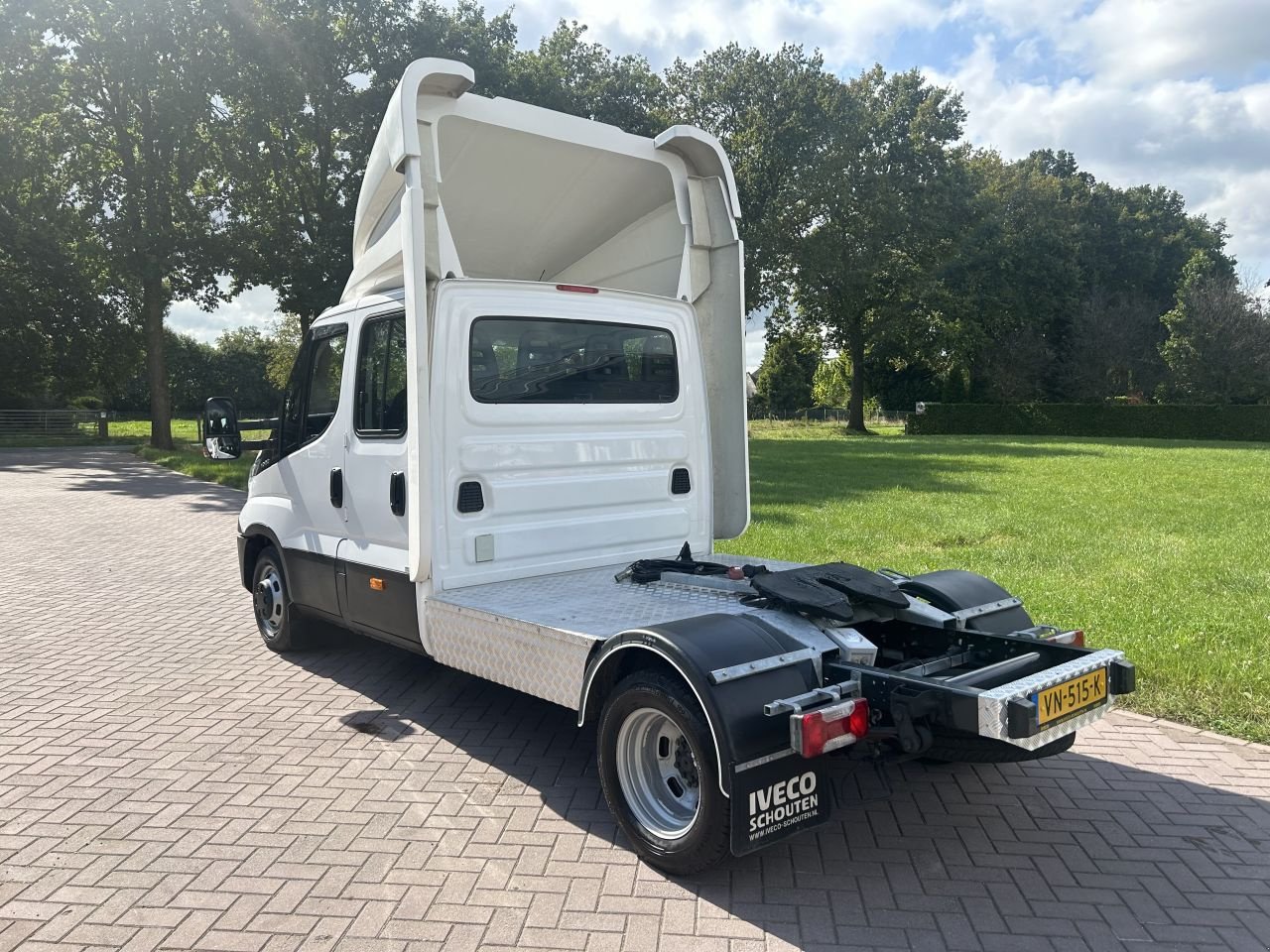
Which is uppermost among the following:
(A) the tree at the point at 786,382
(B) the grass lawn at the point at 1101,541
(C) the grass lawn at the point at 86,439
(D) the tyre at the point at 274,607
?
(A) the tree at the point at 786,382

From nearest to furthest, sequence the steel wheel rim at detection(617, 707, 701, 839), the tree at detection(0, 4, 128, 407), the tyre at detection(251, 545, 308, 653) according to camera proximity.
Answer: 1. the steel wheel rim at detection(617, 707, 701, 839)
2. the tyre at detection(251, 545, 308, 653)
3. the tree at detection(0, 4, 128, 407)

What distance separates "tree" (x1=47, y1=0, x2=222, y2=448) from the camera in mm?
22891

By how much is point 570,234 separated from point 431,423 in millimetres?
1947

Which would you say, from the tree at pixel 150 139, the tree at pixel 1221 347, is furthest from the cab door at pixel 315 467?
the tree at pixel 1221 347

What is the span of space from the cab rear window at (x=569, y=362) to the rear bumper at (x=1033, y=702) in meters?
2.81

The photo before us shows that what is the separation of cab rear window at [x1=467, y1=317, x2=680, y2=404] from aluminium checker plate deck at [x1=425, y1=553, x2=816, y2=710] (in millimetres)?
1044

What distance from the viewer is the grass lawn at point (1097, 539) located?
18.7ft

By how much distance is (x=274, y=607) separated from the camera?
6.51 m

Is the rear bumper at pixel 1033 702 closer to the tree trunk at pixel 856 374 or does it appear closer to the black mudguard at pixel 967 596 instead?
the black mudguard at pixel 967 596

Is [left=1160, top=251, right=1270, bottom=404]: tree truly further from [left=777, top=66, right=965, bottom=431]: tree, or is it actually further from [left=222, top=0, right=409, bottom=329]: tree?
[left=222, top=0, right=409, bottom=329]: tree

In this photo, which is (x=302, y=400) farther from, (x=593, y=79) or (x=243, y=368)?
(x=243, y=368)

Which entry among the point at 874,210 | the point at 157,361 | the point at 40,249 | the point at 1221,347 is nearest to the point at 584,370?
the point at 157,361

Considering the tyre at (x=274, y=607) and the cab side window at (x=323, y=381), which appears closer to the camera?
the cab side window at (x=323, y=381)

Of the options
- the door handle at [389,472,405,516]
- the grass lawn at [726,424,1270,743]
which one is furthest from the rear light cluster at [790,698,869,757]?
the grass lawn at [726,424,1270,743]
